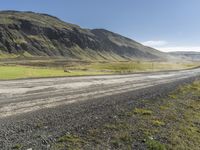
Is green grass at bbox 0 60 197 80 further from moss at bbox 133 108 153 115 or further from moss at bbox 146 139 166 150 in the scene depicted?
moss at bbox 146 139 166 150

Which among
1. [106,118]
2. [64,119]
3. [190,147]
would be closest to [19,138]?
[64,119]

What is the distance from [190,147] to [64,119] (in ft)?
19.7

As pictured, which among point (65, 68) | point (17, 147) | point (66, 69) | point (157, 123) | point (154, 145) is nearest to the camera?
point (17, 147)

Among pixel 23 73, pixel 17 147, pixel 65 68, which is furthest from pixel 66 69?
pixel 17 147

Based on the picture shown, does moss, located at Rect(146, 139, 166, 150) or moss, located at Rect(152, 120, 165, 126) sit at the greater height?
moss, located at Rect(146, 139, 166, 150)

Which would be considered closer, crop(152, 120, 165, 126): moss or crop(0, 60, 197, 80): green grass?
crop(152, 120, 165, 126): moss

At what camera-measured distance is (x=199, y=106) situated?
1809 centimetres

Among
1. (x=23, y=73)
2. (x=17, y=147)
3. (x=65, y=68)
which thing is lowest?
(x=65, y=68)

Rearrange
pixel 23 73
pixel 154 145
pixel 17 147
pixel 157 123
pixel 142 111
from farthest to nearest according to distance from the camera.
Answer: pixel 23 73
pixel 142 111
pixel 157 123
pixel 154 145
pixel 17 147

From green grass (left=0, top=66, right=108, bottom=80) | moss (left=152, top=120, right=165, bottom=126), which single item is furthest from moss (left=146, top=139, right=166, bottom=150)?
green grass (left=0, top=66, right=108, bottom=80)

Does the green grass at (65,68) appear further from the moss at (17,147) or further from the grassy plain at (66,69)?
the moss at (17,147)

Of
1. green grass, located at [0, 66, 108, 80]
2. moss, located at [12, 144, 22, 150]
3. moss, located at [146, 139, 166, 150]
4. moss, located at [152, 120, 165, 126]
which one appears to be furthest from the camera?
green grass, located at [0, 66, 108, 80]

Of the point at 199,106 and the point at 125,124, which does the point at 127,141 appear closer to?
the point at 125,124

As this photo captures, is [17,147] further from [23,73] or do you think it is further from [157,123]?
[23,73]
